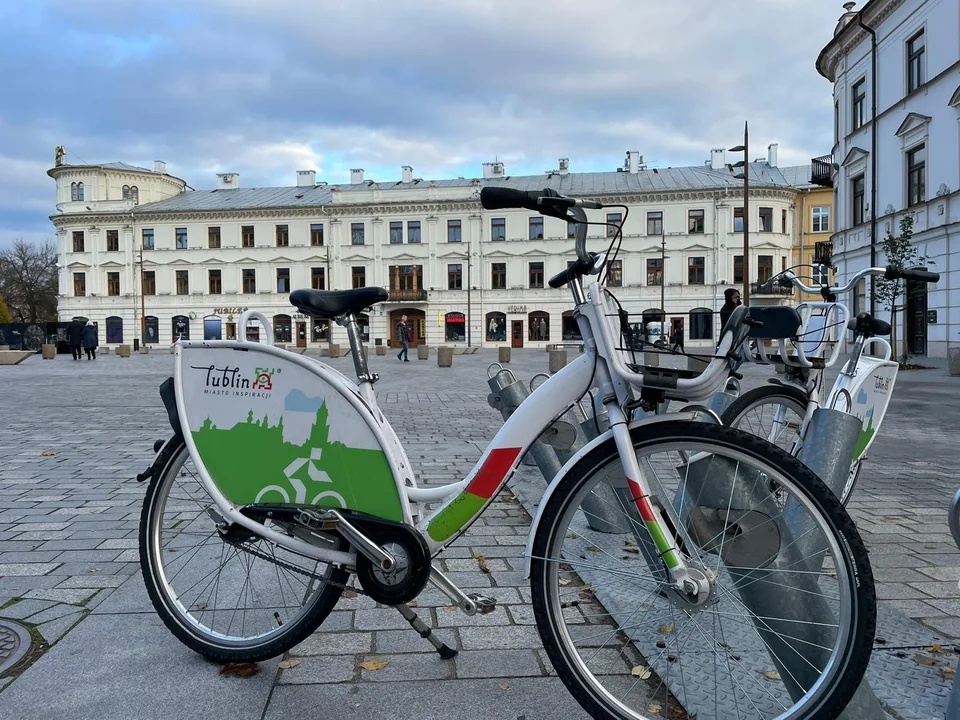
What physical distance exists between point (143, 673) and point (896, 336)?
28.4 meters

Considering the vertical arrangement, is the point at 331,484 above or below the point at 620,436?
below

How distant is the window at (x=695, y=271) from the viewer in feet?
183

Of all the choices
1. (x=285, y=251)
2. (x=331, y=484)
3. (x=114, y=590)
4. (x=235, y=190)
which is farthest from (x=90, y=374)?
(x=235, y=190)

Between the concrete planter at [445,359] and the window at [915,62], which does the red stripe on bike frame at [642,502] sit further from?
the window at [915,62]

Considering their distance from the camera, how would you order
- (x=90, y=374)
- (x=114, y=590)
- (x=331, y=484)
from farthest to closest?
(x=90, y=374)
(x=114, y=590)
(x=331, y=484)

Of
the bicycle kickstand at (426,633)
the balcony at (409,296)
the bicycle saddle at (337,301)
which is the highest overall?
the balcony at (409,296)

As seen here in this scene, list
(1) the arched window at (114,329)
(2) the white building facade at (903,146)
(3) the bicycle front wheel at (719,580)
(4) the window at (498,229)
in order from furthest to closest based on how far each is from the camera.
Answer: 1. (1) the arched window at (114,329)
2. (4) the window at (498,229)
3. (2) the white building facade at (903,146)
4. (3) the bicycle front wheel at (719,580)

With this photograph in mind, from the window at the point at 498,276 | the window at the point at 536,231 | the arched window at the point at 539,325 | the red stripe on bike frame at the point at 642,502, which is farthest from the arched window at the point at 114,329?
the red stripe on bike frame at the point at 642,502

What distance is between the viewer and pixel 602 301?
2236mm

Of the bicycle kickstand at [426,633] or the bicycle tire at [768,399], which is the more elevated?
the bicycle tire at [768,399]

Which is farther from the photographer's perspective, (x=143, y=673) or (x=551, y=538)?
(x=143, y=673)

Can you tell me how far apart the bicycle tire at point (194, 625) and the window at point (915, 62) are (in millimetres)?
29033

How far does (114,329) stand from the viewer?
201 feet

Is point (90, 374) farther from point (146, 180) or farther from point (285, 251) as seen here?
point (146, 180)
